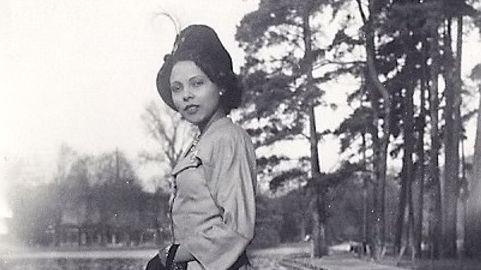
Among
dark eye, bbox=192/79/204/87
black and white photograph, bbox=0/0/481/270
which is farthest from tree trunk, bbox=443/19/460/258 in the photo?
dark eye, bbox=192/79/204/87

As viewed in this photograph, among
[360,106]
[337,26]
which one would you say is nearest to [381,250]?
[360,106]

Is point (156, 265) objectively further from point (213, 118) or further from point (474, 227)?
point (474, 227)

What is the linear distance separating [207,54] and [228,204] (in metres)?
0.32

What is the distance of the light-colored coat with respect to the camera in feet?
4.83

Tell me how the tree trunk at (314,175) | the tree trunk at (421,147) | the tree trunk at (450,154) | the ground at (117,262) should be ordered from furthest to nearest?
the tree trunk at (421,147) < the tree trunk at (314,175) < the tree trunk at (450,154) < the ground at (117,262)

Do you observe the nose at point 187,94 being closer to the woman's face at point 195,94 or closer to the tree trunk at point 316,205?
the woman's face at point 195,94

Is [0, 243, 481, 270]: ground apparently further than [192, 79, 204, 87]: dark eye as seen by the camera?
Yes

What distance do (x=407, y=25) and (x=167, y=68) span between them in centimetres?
1237

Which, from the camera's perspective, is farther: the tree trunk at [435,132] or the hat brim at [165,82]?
the tree trunk at [435,132]

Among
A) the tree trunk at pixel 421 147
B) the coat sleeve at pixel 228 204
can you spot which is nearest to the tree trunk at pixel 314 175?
the tree trunk at pixel 421 147

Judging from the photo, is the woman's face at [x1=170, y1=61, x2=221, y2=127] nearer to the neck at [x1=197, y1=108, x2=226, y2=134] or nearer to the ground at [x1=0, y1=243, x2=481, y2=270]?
the neck at [x1=197, y1=108, x2=226, y2=134]

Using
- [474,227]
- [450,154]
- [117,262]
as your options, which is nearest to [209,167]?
[474,227]

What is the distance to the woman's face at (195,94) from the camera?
1604mm

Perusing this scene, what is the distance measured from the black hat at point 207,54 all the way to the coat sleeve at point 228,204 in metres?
0.16
